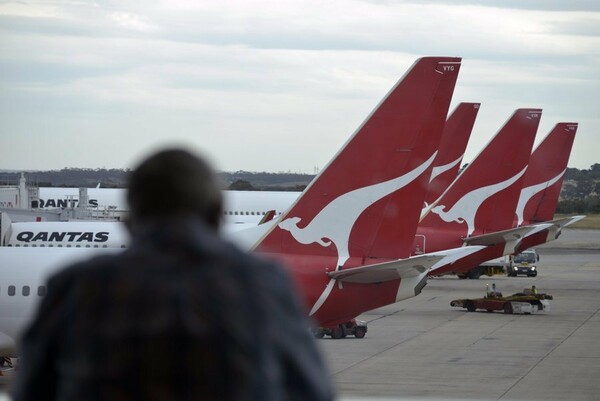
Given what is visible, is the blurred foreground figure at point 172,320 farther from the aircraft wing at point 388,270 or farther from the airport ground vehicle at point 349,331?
the airport ground vehicle at point 349,331

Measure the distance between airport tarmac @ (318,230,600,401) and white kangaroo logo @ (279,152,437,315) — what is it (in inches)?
86.4

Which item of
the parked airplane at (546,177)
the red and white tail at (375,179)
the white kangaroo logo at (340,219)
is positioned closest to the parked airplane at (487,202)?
the parked airplane at (546,177)

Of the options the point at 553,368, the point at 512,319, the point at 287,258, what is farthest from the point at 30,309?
the point at 512,319

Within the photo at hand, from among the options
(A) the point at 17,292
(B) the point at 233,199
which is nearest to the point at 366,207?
(A) the point at 17,292

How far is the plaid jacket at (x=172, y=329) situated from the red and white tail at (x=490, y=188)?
43454 millimetres

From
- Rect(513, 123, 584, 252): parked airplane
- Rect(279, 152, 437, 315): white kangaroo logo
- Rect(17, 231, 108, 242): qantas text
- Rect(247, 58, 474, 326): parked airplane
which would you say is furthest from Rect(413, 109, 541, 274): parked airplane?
Rect(279, 152, 437, 315): white kangaroo logo

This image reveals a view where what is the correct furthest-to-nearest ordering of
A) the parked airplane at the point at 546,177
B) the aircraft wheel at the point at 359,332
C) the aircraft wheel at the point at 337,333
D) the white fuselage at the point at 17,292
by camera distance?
the parked airplane at the point at 546,177, the aircraft wheel at the point at 359,332, the aircraft wheel at the point at 337,333, the white fuselage at the point at 17,292

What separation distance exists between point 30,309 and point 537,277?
48.1 meters

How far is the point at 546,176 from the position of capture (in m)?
61.2

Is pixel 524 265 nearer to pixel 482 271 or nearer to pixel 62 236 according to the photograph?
pixel 482 271

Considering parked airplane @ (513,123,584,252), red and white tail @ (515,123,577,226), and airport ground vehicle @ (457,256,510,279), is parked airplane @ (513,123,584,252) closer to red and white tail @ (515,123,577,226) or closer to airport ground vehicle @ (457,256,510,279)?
red and white tail @ (515,123,577,226)

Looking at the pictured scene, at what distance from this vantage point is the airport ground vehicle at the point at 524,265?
6775cm

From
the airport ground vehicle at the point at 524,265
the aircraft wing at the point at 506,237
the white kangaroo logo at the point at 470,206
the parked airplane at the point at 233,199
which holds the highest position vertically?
the white kangaroo logo at the point at 470,206

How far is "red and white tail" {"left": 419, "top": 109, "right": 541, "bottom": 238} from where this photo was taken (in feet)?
153
